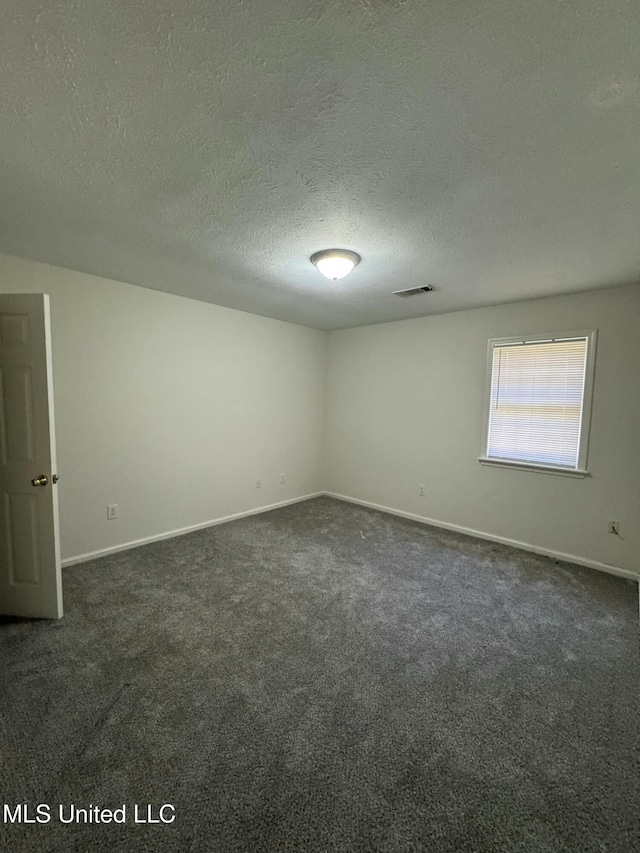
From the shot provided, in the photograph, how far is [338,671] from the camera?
1861mm

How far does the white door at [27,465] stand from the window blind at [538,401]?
3.87 m

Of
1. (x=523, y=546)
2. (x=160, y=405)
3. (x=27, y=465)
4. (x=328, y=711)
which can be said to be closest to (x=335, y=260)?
(x=160, y=405)

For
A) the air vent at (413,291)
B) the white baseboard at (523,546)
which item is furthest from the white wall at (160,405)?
the air vent at (413,291)

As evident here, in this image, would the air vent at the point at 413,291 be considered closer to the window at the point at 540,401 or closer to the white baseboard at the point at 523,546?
the window at the point at 540,401

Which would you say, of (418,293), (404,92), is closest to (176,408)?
(418,293)

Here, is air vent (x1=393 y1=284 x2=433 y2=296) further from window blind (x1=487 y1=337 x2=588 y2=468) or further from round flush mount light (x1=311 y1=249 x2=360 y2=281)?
window blind (x1=487 y1=337 x2=588 y2=468)

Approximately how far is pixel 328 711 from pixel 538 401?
3.21 metres

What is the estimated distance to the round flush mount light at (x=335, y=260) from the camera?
7.74 feet

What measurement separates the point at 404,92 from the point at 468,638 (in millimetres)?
2692

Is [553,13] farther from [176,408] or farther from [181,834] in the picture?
[176,408]

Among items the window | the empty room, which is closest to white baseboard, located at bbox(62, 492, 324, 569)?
the empty room

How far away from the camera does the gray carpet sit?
3.89ft

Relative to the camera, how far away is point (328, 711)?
1.62 meters

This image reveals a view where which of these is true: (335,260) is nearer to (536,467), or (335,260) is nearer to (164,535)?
(536,467)
